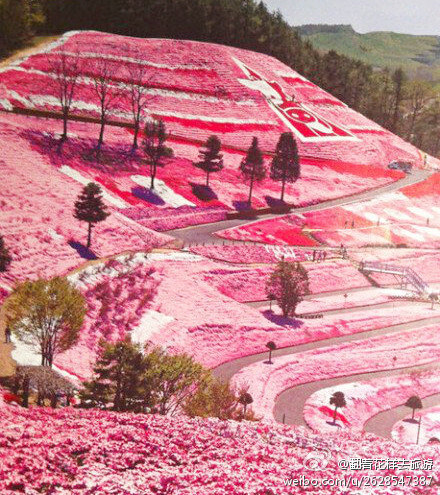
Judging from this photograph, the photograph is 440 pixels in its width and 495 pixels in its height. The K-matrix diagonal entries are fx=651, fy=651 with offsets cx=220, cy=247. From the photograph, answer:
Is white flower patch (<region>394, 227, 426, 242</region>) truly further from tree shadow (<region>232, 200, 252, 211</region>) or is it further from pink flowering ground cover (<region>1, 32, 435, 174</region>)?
pink flowering ground cover (<region>1, 32, 435, 174</region>)

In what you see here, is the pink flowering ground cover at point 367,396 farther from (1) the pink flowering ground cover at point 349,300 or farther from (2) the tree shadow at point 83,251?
(2) the tree shadow at point 83,251

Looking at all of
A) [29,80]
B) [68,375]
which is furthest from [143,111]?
[68,375]

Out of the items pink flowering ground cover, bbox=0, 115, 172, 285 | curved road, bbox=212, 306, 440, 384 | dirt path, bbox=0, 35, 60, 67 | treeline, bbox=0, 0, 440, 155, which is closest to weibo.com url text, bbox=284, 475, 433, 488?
curved road, bbox=212, 306, 440, 384

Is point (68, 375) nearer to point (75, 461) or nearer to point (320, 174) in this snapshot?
point (75, 461)

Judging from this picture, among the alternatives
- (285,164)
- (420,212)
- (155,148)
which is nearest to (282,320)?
(155,148)

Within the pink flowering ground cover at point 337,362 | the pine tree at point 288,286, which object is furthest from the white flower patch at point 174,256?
the pink flowering ground cover at point 337,362
